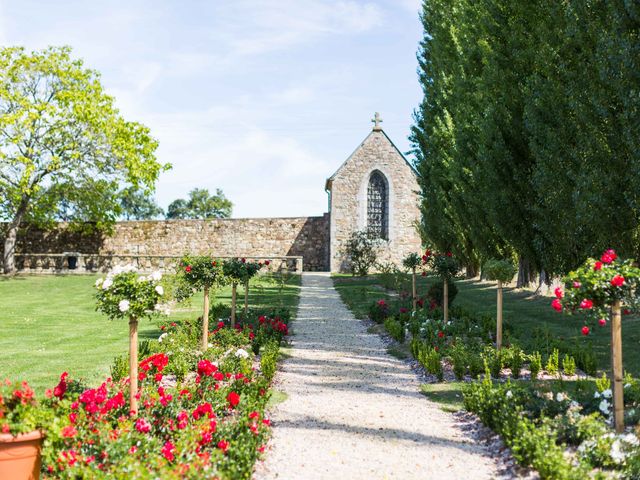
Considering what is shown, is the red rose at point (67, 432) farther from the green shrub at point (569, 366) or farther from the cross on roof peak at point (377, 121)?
the cross on roof peak at point (377, 121)

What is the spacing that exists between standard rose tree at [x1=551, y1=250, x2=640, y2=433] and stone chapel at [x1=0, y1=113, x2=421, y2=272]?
23308 millimetres

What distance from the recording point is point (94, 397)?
449 centimetres

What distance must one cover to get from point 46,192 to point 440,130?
17.9 m

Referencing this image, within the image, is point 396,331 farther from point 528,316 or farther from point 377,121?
point 377,121

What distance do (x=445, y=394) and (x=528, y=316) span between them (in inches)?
277

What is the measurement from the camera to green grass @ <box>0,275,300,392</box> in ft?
25.2

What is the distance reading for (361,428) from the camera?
553 centimetres

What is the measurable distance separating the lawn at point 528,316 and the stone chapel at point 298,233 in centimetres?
747

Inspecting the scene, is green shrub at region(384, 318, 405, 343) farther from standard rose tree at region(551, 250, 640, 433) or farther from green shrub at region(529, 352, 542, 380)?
standard rose tree at region(551, 250, 640, 433)

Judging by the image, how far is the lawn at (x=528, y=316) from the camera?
358 inches

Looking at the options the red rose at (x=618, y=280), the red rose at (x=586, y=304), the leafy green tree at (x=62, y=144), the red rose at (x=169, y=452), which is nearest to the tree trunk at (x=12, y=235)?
the leafy green tree at (x=62, y=144)

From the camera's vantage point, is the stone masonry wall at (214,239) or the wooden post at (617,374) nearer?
the wooden post at (617,374)

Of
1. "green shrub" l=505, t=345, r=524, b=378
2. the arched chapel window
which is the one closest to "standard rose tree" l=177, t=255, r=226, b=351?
"green shrub" l=505, t=345, r=524, b=378

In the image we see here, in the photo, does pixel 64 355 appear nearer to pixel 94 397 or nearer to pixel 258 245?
pixel 94 397
